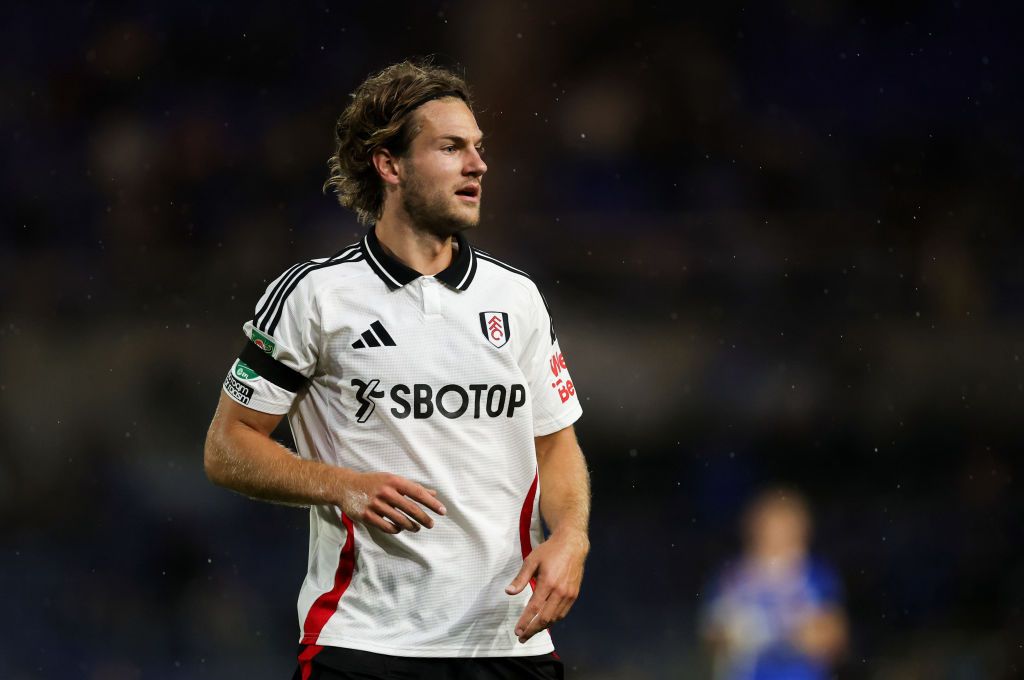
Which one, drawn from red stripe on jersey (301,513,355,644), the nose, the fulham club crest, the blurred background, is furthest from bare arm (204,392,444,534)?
the blurred background

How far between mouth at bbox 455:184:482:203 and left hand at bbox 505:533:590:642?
0.85 metres

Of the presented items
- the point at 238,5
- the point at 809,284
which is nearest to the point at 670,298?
the point at 809,284

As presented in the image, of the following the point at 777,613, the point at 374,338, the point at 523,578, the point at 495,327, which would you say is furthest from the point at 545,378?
the point at 777,613

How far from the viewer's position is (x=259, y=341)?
292 centimetres

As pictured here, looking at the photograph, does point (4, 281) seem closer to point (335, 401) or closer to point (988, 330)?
point (335, 401)

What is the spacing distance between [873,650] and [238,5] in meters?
5.05

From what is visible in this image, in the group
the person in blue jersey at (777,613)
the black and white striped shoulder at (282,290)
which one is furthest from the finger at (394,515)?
the person in blue jersey at (777,613)

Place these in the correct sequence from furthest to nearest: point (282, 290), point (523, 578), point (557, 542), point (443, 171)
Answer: point (443, 171) < point (282, 290) < point (557, 542) < point (523, 578)

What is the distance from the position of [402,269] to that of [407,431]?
1.29ft

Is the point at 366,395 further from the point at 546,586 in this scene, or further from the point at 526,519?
the point at 546,586

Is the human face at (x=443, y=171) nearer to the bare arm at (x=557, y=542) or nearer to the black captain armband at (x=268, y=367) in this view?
the black captain armband at (x=268, y=367)

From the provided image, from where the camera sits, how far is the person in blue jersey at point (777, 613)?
5.23m

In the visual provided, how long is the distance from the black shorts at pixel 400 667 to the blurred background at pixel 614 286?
12.3 ft

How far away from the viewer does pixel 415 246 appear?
3.07m
